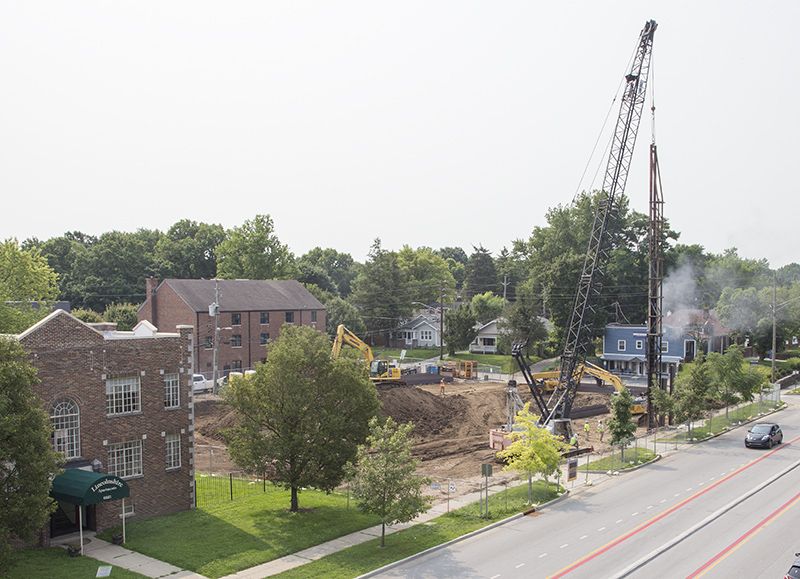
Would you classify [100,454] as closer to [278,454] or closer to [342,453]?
[278,454]

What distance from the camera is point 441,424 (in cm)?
4725

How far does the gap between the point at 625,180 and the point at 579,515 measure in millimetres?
28211

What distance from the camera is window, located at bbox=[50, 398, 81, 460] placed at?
958 inches

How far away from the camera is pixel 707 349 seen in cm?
7931

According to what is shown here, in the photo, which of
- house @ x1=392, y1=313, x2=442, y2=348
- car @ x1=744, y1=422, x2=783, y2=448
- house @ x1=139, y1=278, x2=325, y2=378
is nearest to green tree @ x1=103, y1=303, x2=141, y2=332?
house @ x1=139, y1=278, x2=325, y2=378

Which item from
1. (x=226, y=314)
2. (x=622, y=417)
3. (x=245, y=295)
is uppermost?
(x=245, y=295)

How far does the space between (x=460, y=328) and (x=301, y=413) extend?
6480 cm

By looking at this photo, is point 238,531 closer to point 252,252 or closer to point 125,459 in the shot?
point 125,459

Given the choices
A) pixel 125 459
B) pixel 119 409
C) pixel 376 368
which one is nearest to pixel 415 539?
pixel 125 459

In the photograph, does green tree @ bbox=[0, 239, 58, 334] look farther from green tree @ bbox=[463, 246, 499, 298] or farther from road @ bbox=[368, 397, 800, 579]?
green tree @ bbox=[463, 246, 499, 298]

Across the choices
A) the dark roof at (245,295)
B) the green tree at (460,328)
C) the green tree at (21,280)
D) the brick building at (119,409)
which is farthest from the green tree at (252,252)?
the brick building at (119,409)

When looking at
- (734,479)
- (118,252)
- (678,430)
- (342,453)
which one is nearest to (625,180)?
(678,430)

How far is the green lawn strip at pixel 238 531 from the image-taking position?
22.4m

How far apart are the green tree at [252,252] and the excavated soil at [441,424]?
1562 inches
